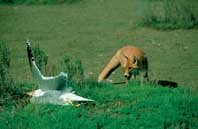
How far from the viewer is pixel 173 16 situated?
16.0 m

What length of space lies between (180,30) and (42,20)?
14.2 feet

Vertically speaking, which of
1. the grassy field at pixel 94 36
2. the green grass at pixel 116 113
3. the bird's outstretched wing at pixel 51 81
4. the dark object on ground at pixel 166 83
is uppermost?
the grassy field at pixel 94 36

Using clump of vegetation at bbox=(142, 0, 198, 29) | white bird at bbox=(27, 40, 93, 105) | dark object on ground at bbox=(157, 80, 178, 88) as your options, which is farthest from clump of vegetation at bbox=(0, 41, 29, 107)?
clump of vegetation at bbox=(142, 0, 198, 29)

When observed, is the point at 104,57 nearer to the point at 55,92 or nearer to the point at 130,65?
the point at 130,65

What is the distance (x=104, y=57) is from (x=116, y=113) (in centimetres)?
570

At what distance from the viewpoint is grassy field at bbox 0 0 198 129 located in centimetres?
666

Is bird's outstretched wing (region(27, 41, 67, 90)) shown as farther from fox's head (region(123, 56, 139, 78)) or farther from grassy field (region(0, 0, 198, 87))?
grassy field (region(0, 0, 198, 87))

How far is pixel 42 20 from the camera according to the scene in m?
17.3

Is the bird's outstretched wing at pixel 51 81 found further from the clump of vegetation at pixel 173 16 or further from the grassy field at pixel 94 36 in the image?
the clump of vegetation at pixel 173 16

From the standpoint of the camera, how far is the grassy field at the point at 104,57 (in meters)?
6.66

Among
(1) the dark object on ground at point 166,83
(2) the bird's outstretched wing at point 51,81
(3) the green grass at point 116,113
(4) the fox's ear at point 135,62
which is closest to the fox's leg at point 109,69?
(4) the fox's ear at point 135,62

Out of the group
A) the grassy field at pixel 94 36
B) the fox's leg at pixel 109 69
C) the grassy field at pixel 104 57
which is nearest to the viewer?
the grassy field at pixel 104 57

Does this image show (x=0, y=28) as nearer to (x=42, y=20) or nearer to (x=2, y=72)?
(x=42, y=20)

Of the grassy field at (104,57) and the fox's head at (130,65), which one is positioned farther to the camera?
the fox's head at (130,65)
